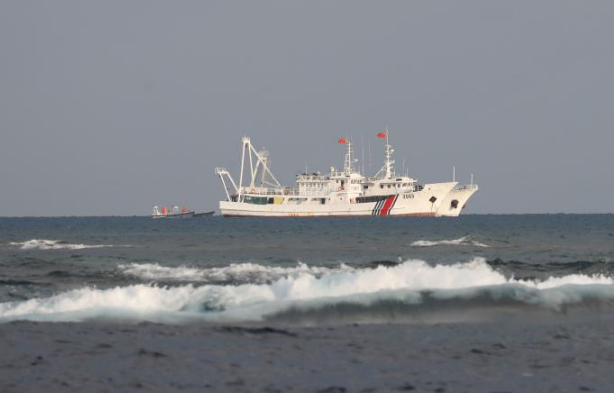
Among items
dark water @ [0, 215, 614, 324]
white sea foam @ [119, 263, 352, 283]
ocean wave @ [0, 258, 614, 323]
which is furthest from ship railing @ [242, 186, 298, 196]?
ocean wave @ [0, 258, 614, 323]

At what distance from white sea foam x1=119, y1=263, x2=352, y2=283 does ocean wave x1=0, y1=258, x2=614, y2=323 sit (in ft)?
18.1

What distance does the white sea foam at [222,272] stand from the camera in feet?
95.9

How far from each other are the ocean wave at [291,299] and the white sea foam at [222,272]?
5.53 m

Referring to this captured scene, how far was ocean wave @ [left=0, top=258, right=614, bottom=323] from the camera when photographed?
787 inches

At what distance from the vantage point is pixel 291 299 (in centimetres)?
2155

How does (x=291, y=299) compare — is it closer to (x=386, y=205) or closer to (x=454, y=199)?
(x=386, y=205)

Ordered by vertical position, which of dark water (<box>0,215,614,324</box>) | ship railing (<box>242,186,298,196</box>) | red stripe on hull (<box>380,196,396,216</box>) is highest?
ship railing (<box>242,186,298,196</box>)

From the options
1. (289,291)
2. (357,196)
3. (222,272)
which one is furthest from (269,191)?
(289,291)

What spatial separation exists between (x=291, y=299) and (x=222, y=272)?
10.5 metres

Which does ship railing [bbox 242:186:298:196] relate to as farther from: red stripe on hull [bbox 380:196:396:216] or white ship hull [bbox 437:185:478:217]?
white ship hull [bbox 437:185:478:217]

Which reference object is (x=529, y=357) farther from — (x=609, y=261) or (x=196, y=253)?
(x=196, y=253)

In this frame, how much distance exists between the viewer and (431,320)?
19.1 m

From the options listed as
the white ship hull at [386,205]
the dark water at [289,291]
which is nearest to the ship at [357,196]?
the white ship hull at [386,205]

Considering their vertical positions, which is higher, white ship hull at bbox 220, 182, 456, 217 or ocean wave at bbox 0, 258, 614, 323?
white ship hull at bbox 220, 182, 456, 217
